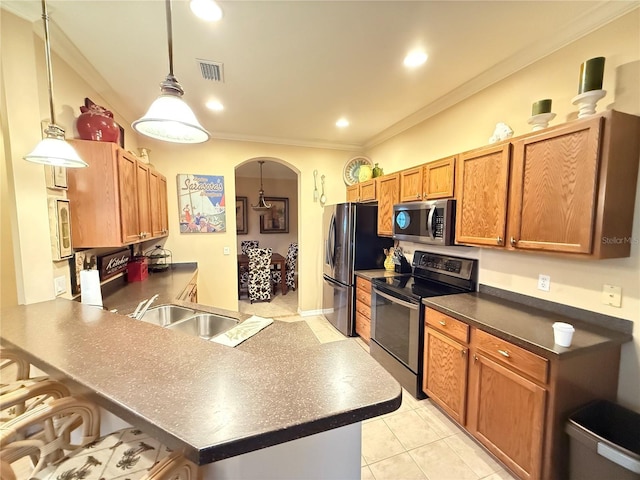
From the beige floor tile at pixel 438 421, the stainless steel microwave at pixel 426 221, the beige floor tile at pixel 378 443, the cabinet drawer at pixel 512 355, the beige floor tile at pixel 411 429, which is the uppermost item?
the stainless steel microwave at pixel 426 221

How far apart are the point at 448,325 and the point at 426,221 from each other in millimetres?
1005

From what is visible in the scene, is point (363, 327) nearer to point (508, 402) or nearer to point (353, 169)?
point (508, 402)

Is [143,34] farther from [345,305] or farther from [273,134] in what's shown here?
[345,305]

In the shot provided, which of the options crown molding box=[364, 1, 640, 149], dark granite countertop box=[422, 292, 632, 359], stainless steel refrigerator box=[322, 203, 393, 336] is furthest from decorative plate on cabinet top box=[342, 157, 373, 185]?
dark granite countertop box=[422, 292, 632, 359]

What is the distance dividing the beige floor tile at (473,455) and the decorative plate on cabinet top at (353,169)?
11.0 ft

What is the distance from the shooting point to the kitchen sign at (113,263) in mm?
2322

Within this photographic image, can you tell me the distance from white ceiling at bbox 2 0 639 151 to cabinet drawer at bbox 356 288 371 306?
2083mm

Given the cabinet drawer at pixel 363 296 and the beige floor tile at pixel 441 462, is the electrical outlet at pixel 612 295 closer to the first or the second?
the beige floor tile at pixel 441 462

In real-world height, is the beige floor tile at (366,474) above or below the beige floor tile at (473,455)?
below

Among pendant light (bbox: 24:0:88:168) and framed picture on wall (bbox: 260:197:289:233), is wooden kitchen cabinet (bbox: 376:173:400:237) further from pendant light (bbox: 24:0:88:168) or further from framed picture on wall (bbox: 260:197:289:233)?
framed picture on wall (bbox: 260:197:289:233)

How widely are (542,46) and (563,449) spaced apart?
2494 millimetres

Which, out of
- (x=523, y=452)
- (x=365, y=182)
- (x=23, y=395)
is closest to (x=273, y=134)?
(x=365, y=182)

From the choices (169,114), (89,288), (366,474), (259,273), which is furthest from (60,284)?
(259,273)

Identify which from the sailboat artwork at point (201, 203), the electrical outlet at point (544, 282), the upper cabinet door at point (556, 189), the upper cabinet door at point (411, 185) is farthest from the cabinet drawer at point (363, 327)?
the sailboat artwork at point (201, 203)
